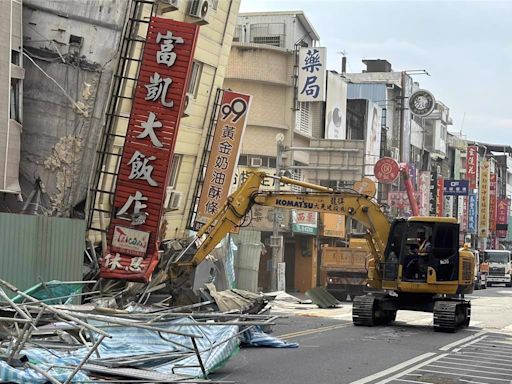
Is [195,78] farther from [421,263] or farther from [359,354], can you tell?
[359,354]

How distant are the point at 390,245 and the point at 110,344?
11.2m

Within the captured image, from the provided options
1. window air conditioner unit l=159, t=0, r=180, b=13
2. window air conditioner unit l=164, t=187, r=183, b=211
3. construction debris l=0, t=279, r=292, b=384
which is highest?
window air conditioner unit l=159, t=0, r=180, b=13

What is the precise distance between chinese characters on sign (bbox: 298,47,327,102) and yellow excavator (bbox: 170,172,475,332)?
1922 centimetres

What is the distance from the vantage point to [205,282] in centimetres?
2475

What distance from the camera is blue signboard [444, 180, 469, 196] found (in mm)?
64106

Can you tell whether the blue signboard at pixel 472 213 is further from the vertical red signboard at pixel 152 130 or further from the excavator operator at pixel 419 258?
the vertical red signboard at pixel 152 130

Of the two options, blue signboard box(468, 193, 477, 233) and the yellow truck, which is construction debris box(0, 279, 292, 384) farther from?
blue signboard box(468, 193, 477, 233)

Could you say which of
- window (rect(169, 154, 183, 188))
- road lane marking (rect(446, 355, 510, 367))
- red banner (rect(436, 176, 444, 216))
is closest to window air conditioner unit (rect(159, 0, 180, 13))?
window (rect(169, 154, 183, 188))

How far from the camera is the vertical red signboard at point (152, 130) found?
22.1m

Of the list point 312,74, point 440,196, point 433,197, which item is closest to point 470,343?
point 312,74

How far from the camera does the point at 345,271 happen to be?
34.8 meters

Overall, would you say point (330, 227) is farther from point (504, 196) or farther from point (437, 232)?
point (504, 196)

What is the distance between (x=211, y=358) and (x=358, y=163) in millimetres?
25839

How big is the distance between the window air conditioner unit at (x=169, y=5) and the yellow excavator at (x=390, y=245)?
629cm
